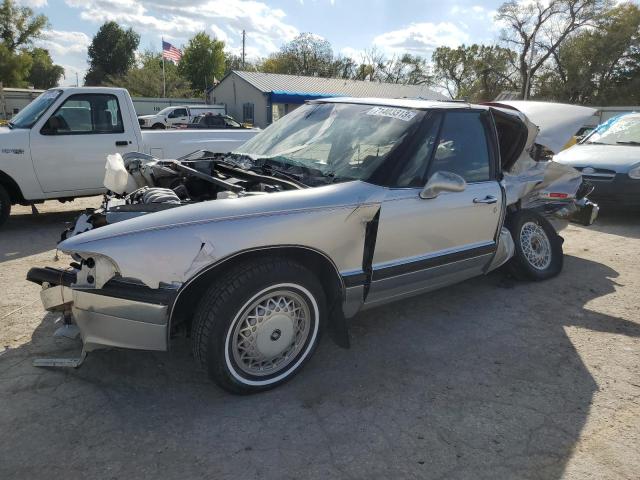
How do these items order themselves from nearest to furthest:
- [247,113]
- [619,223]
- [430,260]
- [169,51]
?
[430,260] → [619,223] → [169,51] → [247,113]

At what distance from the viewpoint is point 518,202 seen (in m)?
4.94

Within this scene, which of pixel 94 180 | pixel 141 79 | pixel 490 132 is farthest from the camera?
pixel 141 79

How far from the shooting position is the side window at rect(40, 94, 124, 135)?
6.70 metres

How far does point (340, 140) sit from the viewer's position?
3.61m

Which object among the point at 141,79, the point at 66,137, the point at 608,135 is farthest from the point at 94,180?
the point at 141,79

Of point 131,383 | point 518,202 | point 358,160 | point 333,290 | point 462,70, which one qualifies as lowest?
point 131,383

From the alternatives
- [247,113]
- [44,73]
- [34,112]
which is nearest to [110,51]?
[44,73]

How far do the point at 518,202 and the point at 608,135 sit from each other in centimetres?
558

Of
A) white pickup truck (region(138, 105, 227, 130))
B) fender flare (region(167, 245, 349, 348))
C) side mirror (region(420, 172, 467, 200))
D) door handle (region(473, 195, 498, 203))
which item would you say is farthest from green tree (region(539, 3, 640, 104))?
fender flare (region(167, 245, 349, 348))

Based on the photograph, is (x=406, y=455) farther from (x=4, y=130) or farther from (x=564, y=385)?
(x=4, y=130)

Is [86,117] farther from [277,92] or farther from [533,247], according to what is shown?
[277,92]

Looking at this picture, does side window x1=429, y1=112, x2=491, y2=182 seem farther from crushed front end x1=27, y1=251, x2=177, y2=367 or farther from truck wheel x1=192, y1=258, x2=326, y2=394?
crushed front end x1=27, y1=251, x2=177, y2=367

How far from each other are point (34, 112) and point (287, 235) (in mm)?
5904

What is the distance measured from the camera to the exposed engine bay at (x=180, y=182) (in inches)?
120
